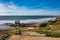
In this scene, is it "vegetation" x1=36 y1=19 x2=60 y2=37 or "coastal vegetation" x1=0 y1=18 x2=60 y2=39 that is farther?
"coastal vegetation" x1=0 y1=18 x2=60 y2=39

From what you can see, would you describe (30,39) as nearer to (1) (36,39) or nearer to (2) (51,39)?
(1) (36,39)

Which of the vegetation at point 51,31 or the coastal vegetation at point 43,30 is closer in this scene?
the vegetation at point 51,31

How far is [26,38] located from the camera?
396 centimetres

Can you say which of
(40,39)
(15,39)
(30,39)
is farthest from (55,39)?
(15,39)

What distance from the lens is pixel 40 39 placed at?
3.93 metres

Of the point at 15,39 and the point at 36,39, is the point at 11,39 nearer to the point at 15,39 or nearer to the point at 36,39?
the point at 15,39

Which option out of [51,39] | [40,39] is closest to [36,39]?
[40,39]

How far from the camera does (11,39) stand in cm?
386

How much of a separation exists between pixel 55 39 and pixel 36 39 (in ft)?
1.50

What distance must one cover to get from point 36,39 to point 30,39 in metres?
0.14

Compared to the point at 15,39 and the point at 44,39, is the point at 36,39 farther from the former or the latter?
the point at 15,39

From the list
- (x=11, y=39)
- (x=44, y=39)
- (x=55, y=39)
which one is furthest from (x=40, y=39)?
(x=11, y=39)

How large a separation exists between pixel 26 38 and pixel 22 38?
0.32 ft

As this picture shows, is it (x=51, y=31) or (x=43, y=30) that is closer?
(x=51, y=31)
